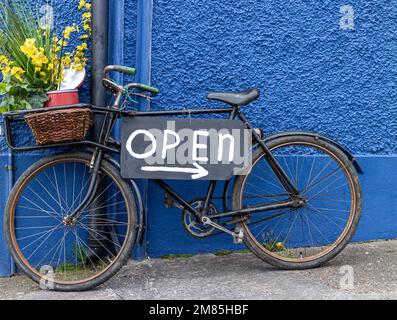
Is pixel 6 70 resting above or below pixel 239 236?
above

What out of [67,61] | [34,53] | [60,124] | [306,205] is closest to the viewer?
[60,124]

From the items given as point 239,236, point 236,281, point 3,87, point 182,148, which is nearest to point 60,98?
point 3,87

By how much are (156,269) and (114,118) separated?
1116 mm

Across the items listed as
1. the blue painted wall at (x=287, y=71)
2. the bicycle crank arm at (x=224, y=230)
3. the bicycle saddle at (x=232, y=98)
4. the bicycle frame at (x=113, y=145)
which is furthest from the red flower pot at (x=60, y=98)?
the bicycle crank arm at (x=224, y=230)

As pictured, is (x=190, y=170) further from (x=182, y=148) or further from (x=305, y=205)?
(x=305, y=205)

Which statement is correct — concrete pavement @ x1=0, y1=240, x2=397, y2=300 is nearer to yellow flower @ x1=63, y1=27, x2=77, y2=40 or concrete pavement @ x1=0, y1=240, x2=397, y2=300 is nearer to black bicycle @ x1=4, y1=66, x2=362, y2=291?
black bicycle @ x1=4, y1=66, x2=362, y2=291

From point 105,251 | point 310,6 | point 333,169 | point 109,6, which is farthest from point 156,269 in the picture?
point 310,6

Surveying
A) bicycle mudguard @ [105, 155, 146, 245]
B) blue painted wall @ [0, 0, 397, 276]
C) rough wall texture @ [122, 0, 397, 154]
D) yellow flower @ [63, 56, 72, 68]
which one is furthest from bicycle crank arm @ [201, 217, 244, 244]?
yellow flower @ [63, 56, 72, 68]

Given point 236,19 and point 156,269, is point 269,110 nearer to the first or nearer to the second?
point 236,19

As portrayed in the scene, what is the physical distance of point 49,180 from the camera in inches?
167

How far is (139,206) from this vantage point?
4.06 metres

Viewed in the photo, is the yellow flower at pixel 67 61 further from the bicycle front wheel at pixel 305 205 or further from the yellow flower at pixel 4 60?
the bicycle front wheel at pixel 305 205

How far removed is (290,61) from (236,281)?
176 centimetres

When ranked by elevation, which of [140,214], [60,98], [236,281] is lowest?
[236,281]
